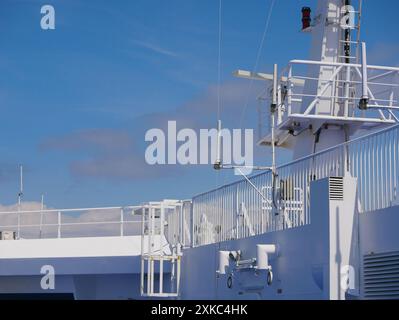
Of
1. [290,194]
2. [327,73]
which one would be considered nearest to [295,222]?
[290,194]

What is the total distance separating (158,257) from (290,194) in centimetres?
705

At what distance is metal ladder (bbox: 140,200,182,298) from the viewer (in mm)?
25203

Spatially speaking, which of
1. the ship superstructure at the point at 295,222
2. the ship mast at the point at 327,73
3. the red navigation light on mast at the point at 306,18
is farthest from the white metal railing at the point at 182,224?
the red navigation light on mast at the point at 306,18

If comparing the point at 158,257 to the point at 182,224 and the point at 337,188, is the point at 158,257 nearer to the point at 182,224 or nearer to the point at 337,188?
the point at 182,224

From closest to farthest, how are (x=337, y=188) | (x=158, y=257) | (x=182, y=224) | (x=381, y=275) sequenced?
(x=381, y=275) → (x=337, y=188) → (x=158, y=257) → (x=182, y=224)

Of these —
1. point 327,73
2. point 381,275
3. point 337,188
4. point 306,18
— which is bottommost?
point 381,275

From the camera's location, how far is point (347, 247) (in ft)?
54.4

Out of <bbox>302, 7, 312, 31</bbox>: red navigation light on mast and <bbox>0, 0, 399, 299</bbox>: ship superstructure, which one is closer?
<bbox>0, 0, 399, 299</bbox>: ship superstructure

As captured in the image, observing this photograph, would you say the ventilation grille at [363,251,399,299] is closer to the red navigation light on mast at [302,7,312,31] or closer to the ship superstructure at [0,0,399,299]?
the ship superstructure at [0,0,399,299]

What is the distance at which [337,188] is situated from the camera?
1672 centimetres

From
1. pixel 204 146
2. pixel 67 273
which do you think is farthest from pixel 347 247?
pixel 67 273

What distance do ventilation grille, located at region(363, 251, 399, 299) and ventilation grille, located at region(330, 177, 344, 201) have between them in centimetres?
119

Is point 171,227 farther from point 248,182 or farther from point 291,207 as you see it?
point 291,207

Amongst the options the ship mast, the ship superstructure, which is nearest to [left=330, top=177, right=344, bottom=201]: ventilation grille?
the ship superstructure
